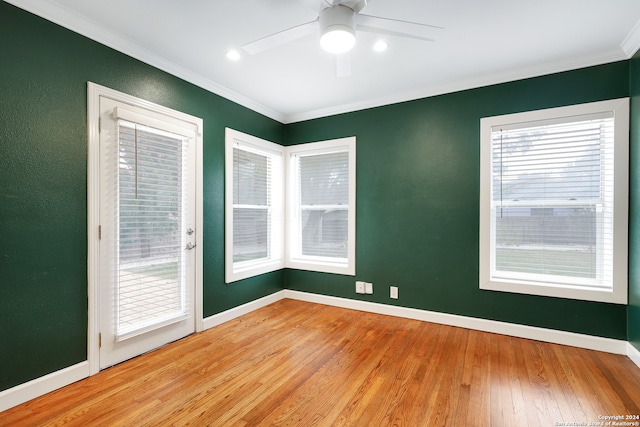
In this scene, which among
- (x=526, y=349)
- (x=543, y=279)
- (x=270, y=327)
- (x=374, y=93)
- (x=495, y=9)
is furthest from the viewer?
(x=374, y=93)

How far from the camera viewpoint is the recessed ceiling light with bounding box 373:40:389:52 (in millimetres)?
2443

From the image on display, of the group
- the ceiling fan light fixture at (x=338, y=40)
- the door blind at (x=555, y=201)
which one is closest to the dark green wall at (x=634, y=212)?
the door blind at (x=555, y=201)

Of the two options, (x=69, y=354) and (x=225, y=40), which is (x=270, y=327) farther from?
(x=225, y=40)

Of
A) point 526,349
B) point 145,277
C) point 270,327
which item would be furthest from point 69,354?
point 526,349

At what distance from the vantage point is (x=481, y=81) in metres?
3.10

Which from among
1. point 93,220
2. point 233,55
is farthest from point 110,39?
point 93,220

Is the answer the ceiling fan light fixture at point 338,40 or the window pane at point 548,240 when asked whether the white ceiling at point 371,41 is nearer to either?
the ceiling fan light fixture at point 338,40

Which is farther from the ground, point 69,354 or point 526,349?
point 69,354

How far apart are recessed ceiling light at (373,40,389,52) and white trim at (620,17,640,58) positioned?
1.85 metres

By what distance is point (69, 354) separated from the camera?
213cm

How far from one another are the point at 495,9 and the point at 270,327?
3410mm

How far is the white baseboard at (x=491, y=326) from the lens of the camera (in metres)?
2.64

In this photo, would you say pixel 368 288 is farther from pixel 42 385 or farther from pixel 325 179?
pixel 42 385

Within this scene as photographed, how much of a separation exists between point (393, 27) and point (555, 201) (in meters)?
2.31
